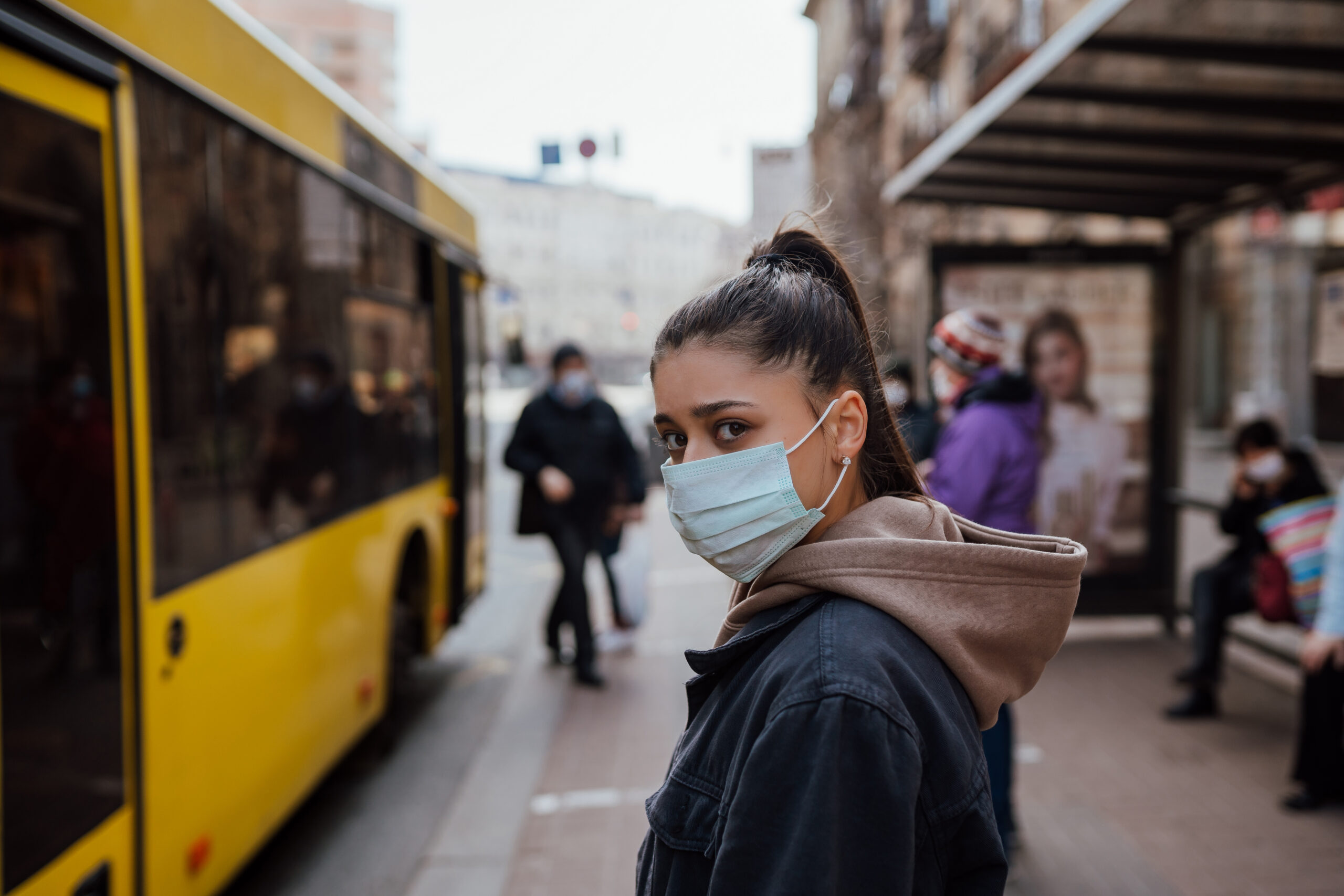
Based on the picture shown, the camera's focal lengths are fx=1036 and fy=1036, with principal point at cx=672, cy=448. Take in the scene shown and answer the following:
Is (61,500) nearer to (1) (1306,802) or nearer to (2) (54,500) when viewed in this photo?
(2) (54,500)

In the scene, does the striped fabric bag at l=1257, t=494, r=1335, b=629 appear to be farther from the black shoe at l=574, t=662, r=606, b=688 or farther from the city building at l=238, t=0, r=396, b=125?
the city building at l=238, t=0, r=396, b=125

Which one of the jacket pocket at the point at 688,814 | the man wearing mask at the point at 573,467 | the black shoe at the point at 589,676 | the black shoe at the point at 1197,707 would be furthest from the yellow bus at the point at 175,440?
the black shoe at the point at 1197,707

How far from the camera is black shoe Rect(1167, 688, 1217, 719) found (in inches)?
216

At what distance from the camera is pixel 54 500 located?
8.28ft

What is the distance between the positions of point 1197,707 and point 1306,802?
1.20 metres

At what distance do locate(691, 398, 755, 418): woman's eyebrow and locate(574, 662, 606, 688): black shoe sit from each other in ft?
17.6

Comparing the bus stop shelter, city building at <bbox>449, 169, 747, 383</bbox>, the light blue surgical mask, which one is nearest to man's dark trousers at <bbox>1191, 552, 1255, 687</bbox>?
the bus stop shelter

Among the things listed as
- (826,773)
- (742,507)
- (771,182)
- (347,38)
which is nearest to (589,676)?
(742,507)

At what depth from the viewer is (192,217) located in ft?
10.6

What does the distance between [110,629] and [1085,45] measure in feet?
12.9

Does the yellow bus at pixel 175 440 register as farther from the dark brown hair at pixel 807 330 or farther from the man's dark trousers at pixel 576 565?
the dark brown hair at pixel 807 330

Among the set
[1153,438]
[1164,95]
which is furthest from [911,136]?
[1164,95]

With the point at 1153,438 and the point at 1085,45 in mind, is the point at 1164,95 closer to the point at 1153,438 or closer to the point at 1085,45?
the point at 1085,45

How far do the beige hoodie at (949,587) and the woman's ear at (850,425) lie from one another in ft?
0.26
